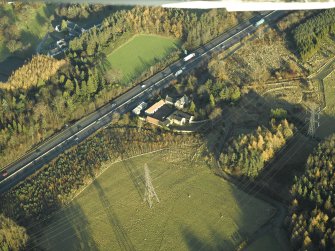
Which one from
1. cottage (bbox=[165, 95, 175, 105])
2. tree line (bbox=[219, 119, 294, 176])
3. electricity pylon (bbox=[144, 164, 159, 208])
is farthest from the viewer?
cottage (bbox=[165, 95, 175, 105])

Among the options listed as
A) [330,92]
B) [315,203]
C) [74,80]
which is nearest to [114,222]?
[315,203]

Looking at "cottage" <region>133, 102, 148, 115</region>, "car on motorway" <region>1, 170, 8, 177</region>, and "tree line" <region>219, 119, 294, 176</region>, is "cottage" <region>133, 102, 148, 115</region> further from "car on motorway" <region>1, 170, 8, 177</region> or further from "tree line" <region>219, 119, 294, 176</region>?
"car on motorway" <region>1, 170, 8, 177</region>

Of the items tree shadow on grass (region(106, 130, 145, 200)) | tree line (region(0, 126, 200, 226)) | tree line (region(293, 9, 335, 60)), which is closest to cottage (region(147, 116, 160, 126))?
tree line (region(0, 126, 200, 226))

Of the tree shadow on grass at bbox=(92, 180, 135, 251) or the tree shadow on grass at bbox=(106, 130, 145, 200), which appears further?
the tree shadow on grass at bbox=(106, 130, 145, 200)

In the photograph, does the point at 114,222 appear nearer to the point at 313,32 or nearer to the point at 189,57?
the point at 189,57

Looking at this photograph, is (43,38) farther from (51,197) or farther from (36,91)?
(51,197)
